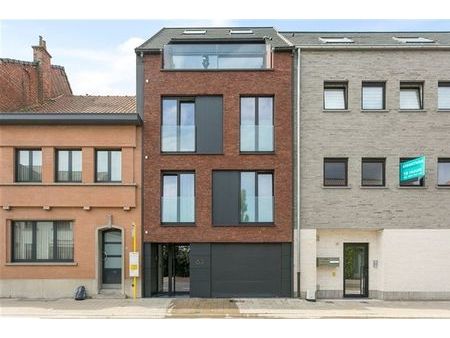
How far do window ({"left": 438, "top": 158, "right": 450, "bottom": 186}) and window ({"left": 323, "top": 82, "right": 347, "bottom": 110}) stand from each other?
4325mm

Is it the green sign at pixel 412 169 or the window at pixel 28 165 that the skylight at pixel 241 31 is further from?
the window at pixel 28 165

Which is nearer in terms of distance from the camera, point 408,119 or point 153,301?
point 153,301

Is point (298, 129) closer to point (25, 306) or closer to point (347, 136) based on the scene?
point (347, 136)

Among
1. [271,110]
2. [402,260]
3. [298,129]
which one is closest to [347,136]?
[298,129]

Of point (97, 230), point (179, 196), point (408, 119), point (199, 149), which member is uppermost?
point (408, 119)

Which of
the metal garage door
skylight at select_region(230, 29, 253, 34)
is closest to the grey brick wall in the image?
the metal garage door

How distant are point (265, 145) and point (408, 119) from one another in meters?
5.66

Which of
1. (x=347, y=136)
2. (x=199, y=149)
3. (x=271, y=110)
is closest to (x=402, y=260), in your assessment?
(x=347, y=136)

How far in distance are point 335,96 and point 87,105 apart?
435 inches

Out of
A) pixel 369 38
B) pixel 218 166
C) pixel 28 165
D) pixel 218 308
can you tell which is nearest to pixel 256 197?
pixel 218 166

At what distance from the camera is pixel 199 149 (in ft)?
56.4

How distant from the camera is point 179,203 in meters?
17.2

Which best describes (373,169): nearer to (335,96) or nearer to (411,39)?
(335,96)

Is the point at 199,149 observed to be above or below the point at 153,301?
above
